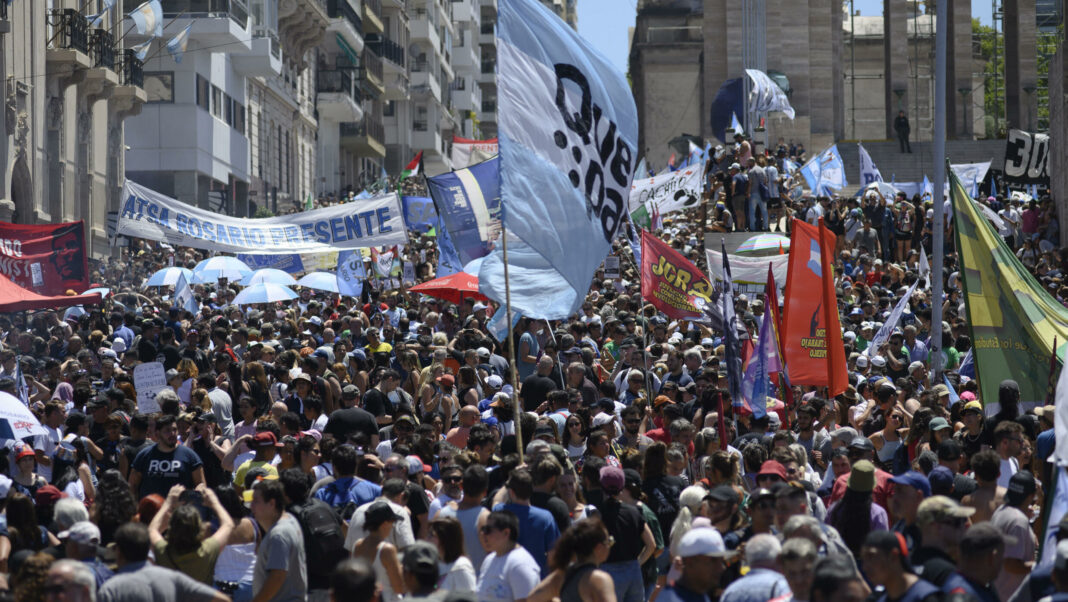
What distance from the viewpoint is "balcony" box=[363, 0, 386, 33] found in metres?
67.3

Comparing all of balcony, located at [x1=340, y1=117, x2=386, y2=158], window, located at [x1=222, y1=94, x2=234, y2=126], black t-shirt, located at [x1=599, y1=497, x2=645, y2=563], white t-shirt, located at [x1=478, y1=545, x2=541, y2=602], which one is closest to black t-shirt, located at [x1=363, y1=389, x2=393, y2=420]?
black t-shirt, located at [x1=599, y1=497, x2=645, y2=563]

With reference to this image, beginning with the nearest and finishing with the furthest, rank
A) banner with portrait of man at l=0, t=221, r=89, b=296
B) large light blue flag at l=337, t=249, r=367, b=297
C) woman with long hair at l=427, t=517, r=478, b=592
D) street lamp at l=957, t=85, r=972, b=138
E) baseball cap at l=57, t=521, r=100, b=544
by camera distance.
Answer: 1. baseball cap at l=57, t=521, r=100, b=544
2. woman with long hair at l=427, t=517, r=478, b=592
3. banner with portrait of man at l=0, t=221, r=89, b=296
4. large light blue flag at l=337, t=249, r=367, b=297
5. street lamp at l=957, t=85, r=972, b=138

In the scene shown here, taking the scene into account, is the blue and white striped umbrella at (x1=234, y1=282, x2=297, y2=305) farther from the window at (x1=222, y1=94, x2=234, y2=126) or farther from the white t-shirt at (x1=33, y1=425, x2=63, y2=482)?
the window at (x1=222, y1=94, x2=234, y2=126)

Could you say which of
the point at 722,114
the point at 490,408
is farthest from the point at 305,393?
the point at 722,114

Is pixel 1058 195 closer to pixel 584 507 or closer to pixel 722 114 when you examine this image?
pixel 722 114

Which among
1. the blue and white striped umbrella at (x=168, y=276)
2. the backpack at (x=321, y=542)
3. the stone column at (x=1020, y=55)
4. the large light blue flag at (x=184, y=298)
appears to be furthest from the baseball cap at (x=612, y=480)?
A: the stone column at (x=1020, y=55)

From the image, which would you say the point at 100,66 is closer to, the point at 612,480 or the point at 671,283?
the point at 671,283

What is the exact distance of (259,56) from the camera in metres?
48.1

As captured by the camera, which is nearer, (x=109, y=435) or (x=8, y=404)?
(x=8, y=404)

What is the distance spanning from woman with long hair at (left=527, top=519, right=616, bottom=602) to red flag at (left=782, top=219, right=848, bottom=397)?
596 cm

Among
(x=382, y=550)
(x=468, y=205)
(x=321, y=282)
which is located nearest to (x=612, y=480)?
(x=382, y=550)

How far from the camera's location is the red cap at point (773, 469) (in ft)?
27.9

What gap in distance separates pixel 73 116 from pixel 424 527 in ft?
94.8

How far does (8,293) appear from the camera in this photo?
1563cm
